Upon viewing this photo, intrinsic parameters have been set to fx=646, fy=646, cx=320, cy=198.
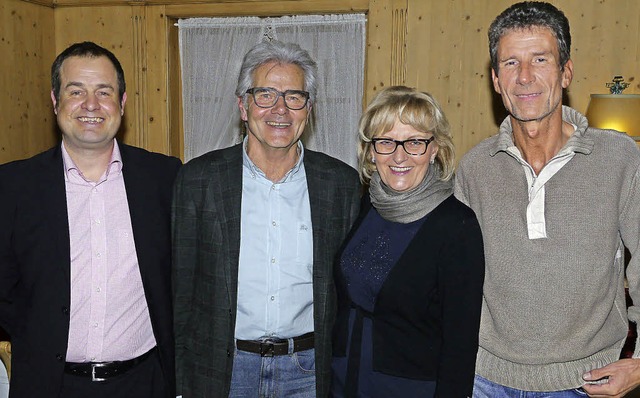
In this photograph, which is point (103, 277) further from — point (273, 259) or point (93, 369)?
point (273, 259)

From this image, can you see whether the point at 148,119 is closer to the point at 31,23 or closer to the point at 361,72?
the point at 31,23

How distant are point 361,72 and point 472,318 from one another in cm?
407

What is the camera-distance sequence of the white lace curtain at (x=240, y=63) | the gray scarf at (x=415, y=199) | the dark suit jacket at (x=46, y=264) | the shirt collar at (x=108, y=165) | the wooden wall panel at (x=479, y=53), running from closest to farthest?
the gray scarf at (x=415, y=199)
the dark suit jacket at (x=46, y=264)
the shirt collar at (x=108, y=165)
the wooden wall panel at (x=479, y=53)
the white lace curtain at (x=240, y=63)

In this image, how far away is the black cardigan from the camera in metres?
1.92

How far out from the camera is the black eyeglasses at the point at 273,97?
2.37 meters

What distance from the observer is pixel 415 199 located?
2.02m

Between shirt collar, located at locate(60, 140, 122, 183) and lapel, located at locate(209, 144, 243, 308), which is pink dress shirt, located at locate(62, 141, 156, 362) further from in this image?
lapel, located at locate(209, 144, 243, 308)

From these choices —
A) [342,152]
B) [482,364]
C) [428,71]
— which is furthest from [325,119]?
[482,364]

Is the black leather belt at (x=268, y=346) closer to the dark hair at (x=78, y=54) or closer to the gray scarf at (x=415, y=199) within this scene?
the gray scarf at (x=415, y=199)

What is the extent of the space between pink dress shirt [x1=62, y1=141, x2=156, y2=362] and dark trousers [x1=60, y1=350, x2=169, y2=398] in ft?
0.20

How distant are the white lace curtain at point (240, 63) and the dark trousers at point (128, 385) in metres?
3.58

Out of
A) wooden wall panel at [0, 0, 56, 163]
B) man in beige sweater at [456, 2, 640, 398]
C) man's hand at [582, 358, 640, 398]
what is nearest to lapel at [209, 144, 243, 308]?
man in beige sweater at [456, 2, 640, 398]

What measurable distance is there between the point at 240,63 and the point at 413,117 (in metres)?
4.12

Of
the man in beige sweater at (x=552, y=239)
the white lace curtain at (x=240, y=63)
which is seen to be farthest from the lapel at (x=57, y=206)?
the white lace curtain at (x=240, y=63)
